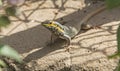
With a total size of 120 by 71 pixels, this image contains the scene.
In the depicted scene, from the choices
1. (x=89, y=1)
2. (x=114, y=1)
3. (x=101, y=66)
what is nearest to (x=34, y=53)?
(x=101, y=66)

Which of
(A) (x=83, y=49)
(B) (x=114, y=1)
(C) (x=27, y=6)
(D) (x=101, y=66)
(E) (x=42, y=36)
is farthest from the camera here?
(C) (x=27, y=6)

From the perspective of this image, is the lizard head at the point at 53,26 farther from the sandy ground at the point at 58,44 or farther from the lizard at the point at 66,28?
the sandy ground at the point at 58,44

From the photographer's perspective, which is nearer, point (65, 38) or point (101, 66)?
point (101, 66)

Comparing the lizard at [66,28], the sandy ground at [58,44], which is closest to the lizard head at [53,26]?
the lizard at [66,28]

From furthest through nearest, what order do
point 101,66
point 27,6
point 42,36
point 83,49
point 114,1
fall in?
1. point 27,6
2. point 42,36
3. point 83,49
4. point 101,66
5. point 114,1

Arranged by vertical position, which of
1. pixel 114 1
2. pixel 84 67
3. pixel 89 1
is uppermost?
pixel 114 1

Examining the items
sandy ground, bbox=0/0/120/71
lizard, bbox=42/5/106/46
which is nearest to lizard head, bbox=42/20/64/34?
lizard, bbox=42/5/106/46

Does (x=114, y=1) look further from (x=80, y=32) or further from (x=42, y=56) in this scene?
(x=80, y=32)
